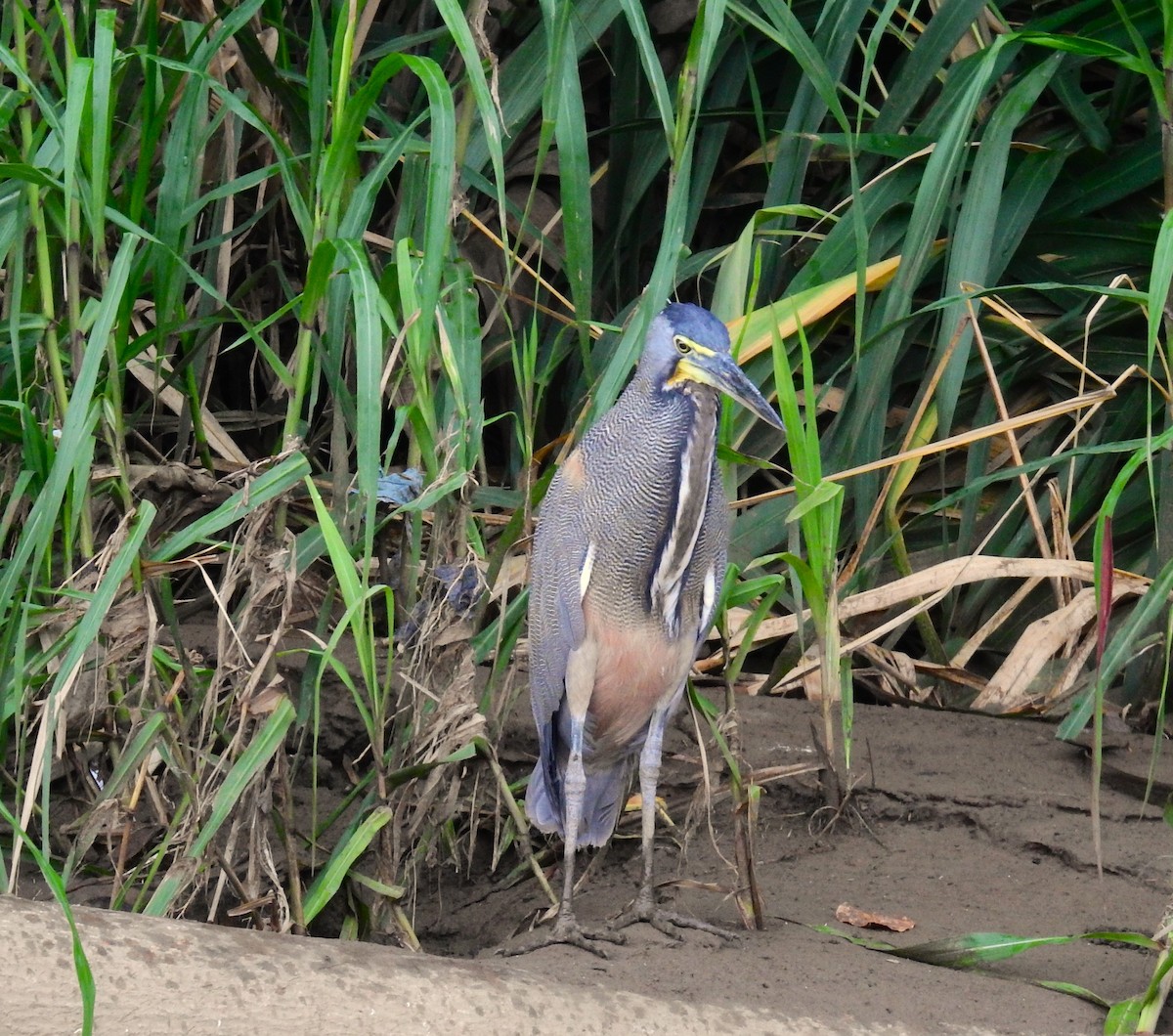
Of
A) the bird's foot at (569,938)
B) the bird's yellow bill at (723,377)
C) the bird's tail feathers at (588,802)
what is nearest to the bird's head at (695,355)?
the bird's yellow bill at (723,377)

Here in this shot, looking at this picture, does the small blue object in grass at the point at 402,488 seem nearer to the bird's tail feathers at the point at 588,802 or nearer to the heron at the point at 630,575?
the heron at the point at 630,575

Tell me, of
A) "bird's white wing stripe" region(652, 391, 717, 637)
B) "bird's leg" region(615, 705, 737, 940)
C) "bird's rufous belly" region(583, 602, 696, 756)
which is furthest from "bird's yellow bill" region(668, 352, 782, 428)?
"bird's leg" region(615, 705, 737, 940)

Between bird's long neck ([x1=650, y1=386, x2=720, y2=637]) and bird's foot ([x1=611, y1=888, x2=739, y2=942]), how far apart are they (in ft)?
1.66

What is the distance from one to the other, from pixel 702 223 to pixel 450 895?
78.9 inches

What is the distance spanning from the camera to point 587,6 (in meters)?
3.27

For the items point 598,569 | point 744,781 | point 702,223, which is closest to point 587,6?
point 702,223

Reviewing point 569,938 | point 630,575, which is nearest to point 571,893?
point 569,938

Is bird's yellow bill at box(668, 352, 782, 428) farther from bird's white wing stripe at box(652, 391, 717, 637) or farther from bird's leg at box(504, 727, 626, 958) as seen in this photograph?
bird's leg at box(504, 727, 626, 958)

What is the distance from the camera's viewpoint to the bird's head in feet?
8.55

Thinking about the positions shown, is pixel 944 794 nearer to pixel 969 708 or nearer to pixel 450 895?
pixel 969 708

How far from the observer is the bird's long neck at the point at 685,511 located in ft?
9.12

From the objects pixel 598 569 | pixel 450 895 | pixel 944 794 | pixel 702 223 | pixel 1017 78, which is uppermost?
pixel 1017 78

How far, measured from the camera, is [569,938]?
8.14 ft

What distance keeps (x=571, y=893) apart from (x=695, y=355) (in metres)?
0.99
